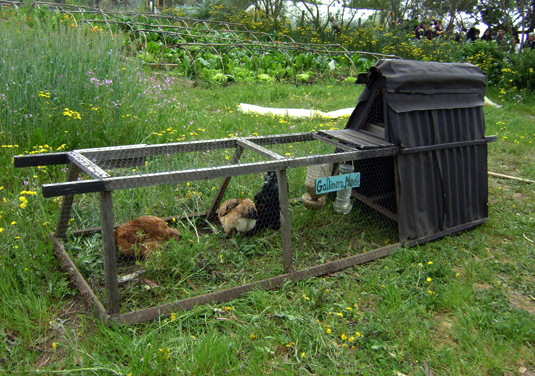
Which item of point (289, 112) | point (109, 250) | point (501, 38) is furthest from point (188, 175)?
point (501, 38)

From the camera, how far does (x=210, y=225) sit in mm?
3473

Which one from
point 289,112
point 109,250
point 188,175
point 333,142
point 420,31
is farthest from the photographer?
point 420,31

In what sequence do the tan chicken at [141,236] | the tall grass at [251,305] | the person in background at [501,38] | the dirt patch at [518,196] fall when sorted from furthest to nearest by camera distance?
the person in background at [501,38] → the dirt patch at [518,196] → the tan chicken at [141,236] → the tall grass at [251,305]

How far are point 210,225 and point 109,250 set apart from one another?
1.23 metres

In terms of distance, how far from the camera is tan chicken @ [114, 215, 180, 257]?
289 cm

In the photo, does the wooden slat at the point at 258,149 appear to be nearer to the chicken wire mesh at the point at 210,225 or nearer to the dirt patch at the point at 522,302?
the chicken wire mesh at the point at 210,225

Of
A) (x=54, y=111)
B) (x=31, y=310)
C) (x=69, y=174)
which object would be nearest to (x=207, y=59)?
(x=54, y=111)

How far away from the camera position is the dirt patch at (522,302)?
111 inches

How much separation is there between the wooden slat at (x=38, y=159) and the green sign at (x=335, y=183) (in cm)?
165

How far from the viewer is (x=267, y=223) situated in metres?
3.50

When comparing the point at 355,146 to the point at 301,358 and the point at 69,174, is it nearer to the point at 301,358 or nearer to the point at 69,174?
the point at 301,358

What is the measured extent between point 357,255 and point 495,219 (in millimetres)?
1688

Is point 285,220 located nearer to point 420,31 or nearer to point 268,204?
point 268,204

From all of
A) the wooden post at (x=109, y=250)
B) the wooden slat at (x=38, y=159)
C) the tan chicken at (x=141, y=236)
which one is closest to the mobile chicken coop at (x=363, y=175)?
the wooden slat at (x=38, y=159)
